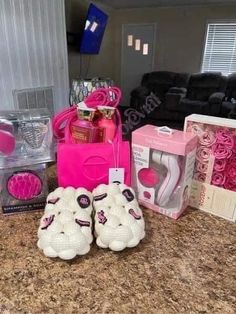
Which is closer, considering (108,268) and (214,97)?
(108,268)

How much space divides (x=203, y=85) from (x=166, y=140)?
12.8 ft

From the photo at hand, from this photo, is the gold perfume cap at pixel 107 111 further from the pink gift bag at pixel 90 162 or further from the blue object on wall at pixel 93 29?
the blue object on wall at pixel 93 29

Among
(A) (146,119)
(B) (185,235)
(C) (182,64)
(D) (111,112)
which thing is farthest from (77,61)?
(B) (185,235)

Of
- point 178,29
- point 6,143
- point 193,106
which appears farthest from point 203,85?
point 6,143

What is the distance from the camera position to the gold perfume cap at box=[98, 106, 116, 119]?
2.11ft

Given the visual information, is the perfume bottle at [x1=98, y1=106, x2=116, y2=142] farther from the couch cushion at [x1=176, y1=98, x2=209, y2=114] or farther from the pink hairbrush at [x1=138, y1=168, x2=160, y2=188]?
the couch cushion at [x1=176, y1=98, x2=209, y2=114]

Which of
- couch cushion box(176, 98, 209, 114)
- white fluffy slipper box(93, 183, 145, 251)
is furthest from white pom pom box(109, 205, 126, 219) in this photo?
couch cushion box(176, 98, 209, 114)

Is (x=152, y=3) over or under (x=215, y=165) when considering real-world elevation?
over

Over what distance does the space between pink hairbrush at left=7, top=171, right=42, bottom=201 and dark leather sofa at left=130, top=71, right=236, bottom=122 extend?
3.53 metres

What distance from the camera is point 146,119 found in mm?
4180

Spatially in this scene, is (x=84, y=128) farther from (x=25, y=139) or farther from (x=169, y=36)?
(x=169, y=36)

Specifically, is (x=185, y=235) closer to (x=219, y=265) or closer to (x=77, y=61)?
(x=219, y=265)

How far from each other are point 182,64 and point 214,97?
1.20 m

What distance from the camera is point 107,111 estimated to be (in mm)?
643
